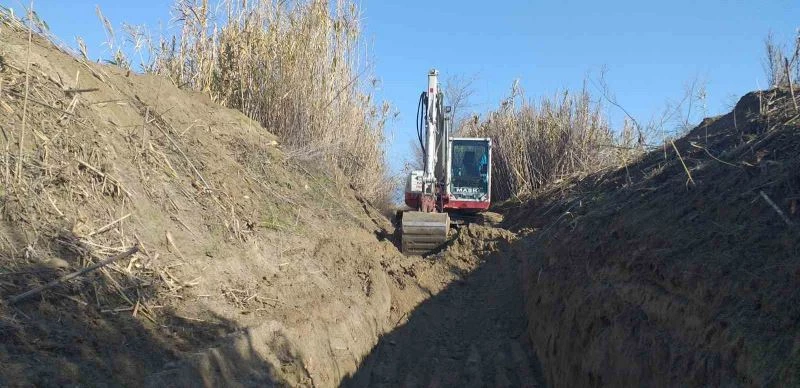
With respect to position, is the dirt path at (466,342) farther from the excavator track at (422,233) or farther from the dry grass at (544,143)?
the dry grass at (544,143)

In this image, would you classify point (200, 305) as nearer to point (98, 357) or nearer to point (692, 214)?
point (98, 357)

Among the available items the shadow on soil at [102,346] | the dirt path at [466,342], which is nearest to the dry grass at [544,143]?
the dirt path at [466,342]

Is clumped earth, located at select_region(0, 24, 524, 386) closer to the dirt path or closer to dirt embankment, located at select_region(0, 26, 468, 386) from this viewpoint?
dirt embankment, located at select_region(0, 26, 468, 386)

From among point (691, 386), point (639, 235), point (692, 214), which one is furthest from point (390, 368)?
point (691, 386)

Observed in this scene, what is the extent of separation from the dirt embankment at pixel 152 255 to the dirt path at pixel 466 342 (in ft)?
0.94

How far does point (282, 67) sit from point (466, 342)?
7611 millimetres

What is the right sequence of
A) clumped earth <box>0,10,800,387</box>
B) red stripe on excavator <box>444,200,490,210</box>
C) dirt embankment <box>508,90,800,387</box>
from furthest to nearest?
red stripe on excavator <box>444,200,490,210</box> < clumped earth <box>0,10,800,387</box> < dirt embankment <box>508,90,800,387</box>

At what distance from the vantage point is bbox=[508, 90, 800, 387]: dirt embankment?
3.80 meters

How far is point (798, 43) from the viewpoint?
7.07 metres

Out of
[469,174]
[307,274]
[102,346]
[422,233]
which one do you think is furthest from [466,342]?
[469,174]

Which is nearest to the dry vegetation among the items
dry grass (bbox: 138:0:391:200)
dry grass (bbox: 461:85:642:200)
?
dry grass (bbox: 138:0:391:200)

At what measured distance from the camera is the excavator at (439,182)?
12.7 metres

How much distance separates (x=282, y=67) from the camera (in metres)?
14.0

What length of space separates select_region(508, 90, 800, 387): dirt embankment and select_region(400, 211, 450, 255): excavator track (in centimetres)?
440
